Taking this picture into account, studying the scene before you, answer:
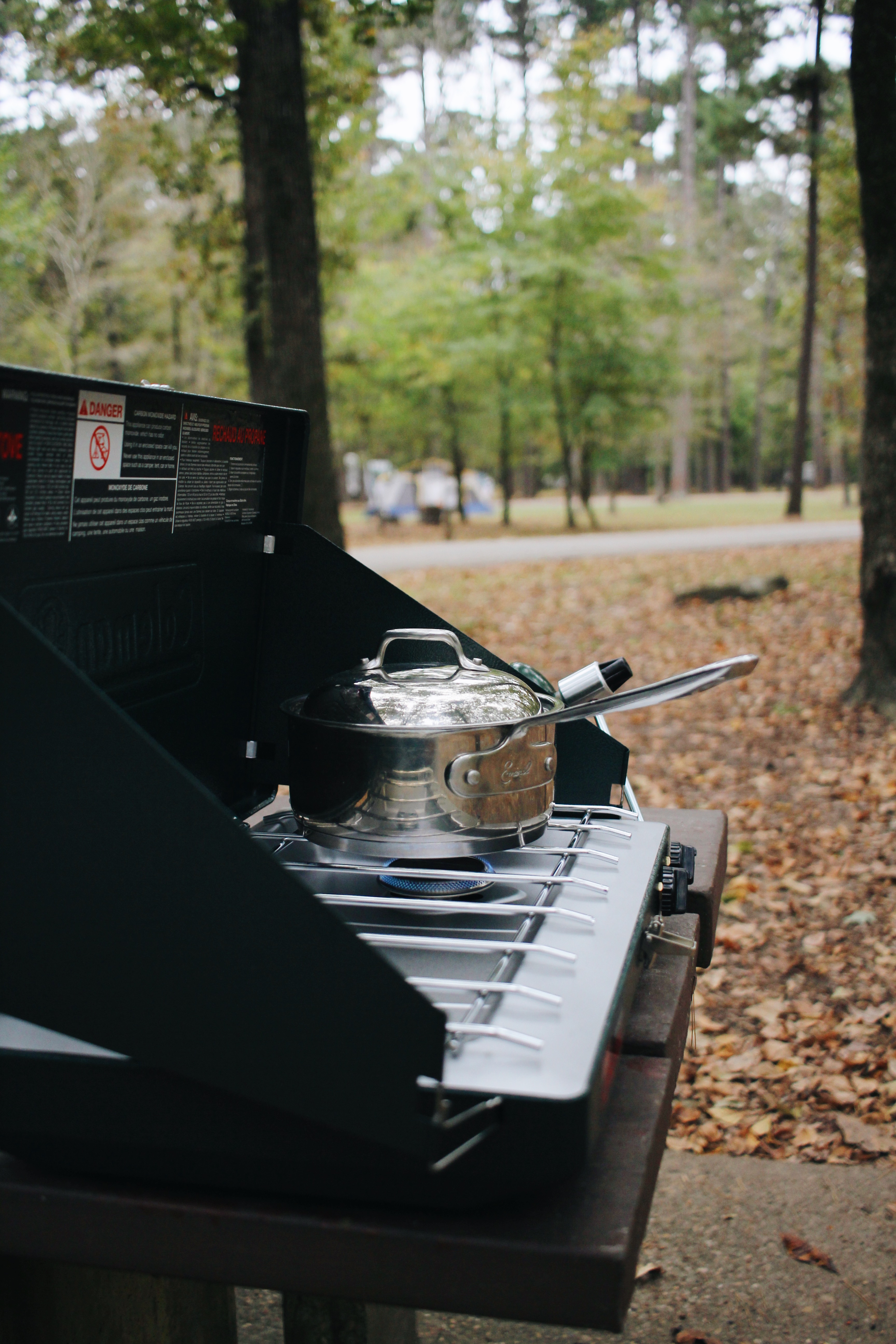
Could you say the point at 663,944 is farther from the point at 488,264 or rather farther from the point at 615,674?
the point at 488,264

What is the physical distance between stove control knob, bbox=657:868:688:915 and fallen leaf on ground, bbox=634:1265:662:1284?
4.68ft

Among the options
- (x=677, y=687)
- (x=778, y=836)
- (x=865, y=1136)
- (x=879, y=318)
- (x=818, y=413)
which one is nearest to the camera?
(x=677, y=687)

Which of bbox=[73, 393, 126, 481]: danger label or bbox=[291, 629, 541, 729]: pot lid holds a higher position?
bbox=[73, 393, 126, 481]: danger label

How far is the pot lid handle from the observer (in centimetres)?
151

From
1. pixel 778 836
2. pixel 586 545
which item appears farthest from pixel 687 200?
pixel 778 836

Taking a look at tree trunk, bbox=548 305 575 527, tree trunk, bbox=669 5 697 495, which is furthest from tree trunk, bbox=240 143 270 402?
tree trunk, bbox=669 5 697 495

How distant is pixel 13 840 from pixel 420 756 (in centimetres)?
50

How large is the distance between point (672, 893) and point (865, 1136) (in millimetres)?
1979

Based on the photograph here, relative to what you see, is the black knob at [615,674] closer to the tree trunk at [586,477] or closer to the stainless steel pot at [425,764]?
the stainless steel pot at [425,764]

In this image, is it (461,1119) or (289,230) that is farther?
(289,230)

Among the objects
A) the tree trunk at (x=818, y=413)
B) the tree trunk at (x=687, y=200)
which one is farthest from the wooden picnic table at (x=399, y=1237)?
the tree trunk at (x=818, y=413)

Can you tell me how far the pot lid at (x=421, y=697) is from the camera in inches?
53.6

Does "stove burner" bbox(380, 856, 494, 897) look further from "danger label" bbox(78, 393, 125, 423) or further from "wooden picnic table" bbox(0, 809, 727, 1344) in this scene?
"danger label" bbox(78, 393, 125, 423)

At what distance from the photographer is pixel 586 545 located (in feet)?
58.9
